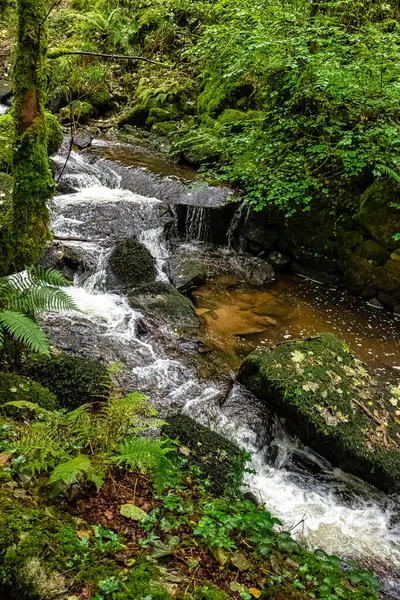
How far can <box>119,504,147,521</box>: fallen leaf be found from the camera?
93.5 inches

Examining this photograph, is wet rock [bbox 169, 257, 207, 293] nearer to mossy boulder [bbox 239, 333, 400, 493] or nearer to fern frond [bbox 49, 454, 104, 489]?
mossy boulder [bbox 239, 333, 400, 493]

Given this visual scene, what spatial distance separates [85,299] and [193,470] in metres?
4.42

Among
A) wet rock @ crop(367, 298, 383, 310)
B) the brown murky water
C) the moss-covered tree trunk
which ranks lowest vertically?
the brown murky water

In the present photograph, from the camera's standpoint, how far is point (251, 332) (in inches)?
273

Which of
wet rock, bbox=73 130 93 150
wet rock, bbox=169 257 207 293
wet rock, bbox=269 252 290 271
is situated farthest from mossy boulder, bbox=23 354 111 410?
wet rock, bbox=73 130 93 150

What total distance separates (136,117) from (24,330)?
1451 cm

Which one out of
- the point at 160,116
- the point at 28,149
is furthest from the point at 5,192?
the point at 160,116

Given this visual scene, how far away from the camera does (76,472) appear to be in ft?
7.76

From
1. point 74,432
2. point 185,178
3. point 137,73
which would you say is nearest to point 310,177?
point 185,178

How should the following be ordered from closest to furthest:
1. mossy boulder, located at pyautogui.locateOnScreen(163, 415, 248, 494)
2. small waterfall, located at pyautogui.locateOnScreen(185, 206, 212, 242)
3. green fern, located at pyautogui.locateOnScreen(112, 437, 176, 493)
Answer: green fern, located at pyautogui.locateOnScreen(112, 437, 176, 493), mossy boulder, located at pyautogui.locateOnScreen(163, 415, 248, 494), small waterfall, located at pyautogui.locateOnScreen(185, 206, 212, 242)

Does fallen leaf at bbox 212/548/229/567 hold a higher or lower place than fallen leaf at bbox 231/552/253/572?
higher

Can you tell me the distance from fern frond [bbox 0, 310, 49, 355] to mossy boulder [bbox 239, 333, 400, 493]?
2.75 meters

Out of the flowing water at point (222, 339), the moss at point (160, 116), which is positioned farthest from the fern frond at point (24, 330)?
the moss at point (160, 116)

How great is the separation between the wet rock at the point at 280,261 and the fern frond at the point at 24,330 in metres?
6.54
